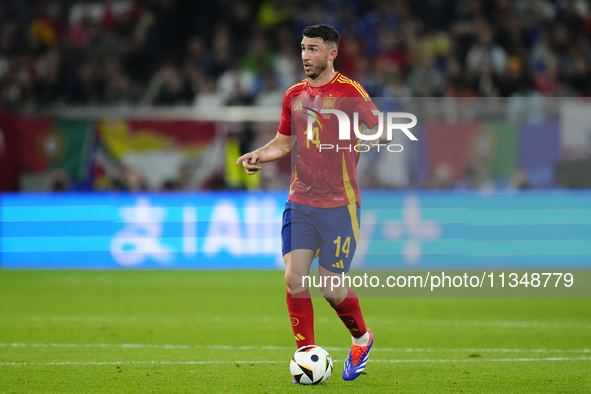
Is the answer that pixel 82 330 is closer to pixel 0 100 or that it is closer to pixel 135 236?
pixel 135 236

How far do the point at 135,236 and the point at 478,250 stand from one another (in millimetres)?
5123

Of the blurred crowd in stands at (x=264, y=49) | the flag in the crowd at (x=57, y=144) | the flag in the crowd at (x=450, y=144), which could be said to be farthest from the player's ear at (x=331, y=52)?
the blurred crowd in stands at (x=264, y=49)

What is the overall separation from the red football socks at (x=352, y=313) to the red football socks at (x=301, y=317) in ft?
0.66

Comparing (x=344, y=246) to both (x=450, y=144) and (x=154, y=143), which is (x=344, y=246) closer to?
(x=450, y=144)

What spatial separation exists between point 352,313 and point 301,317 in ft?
1.14

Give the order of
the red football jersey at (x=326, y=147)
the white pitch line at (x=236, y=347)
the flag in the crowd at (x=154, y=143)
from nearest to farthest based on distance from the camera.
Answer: the red football jersey at (x=326, y=147), the white pitch line at (x=236, y=347), the flag in the crowd at (x=154, y=143)

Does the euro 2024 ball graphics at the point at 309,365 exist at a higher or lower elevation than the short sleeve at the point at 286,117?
lower

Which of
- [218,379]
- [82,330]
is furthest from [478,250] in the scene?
[218,379]

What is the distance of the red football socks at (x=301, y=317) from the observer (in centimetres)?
532

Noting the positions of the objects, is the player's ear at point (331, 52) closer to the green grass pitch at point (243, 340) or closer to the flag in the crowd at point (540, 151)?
the green grass pitch at point (243, 340)

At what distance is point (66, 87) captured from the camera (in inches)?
620

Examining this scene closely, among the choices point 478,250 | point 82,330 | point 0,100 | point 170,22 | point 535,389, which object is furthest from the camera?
point 170,22

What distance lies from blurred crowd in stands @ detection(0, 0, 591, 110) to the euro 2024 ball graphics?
9632 millimetres

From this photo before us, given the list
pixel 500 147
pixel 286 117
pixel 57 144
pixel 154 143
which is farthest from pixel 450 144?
pixel 286 117
